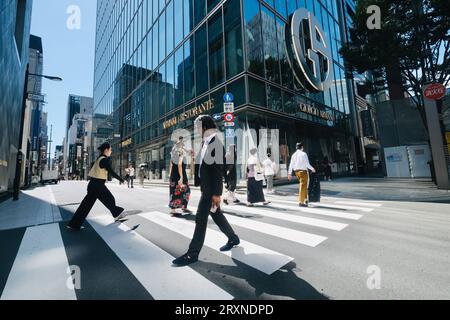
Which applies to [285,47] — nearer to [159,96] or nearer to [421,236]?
[159,96]

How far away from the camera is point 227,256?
2.74 metres

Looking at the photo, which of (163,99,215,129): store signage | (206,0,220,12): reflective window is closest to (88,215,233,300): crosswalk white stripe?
(163,99,215,129): store signage

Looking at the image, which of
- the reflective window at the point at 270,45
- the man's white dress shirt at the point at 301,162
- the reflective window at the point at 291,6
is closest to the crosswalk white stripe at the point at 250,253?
the man's white dress shirt at the point at 301,162

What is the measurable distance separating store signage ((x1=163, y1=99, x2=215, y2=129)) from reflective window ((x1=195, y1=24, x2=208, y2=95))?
4.15 feet

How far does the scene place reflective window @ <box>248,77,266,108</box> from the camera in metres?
12.7

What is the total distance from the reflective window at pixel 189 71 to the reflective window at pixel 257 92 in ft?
18.4

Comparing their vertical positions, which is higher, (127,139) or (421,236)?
(127,139)

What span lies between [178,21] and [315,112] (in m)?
14.5

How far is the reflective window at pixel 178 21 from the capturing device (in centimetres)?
1820

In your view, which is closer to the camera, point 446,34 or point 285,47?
point 446,34

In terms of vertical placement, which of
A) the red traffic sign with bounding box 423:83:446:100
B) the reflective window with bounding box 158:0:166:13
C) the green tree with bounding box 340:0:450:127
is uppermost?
the reflective window with bounding box 158:0:166:13

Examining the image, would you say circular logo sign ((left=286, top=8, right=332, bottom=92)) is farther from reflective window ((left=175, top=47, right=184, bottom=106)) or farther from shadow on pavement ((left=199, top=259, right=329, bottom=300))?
shadow on pavement ((left=199, top=259, right=329, bottom=300))
